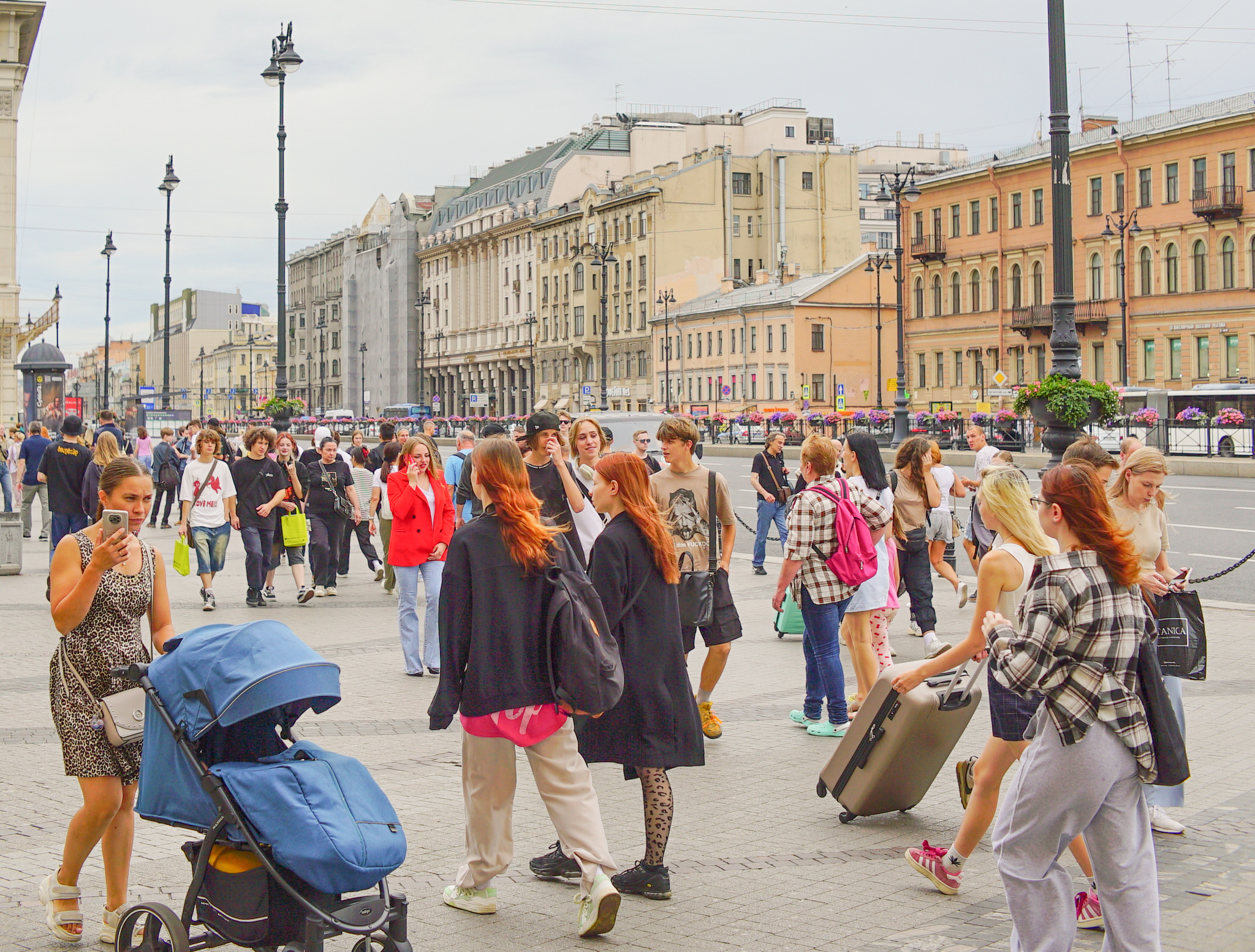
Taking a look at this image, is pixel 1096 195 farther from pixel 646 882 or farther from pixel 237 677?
pixel 237 677

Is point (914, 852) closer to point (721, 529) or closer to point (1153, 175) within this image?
point (721, 529)

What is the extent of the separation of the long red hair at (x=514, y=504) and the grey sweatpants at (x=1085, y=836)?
1917mm

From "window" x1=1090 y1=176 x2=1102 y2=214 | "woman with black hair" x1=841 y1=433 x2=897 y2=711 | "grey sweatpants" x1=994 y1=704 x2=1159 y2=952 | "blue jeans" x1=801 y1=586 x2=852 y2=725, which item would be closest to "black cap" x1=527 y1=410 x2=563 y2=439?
"blue jeans" x1=801 y1=586 x2=852 y2=725

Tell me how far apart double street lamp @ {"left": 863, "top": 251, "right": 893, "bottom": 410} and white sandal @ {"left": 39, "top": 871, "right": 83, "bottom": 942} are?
65730mm

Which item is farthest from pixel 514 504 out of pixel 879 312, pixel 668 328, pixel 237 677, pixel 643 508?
pixel 668 328

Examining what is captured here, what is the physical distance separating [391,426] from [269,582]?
101 inches

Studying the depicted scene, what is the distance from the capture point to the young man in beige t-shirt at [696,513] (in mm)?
7906

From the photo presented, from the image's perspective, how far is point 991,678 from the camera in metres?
5.27

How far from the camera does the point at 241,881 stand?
4250mm

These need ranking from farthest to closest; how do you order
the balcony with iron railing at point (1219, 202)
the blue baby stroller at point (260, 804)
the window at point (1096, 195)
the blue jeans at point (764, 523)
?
the window at point (1096, 195), the balcony with iron railing at point (1219, 202), the blue jeans at point (764, 523), the blue baby stroller at point (260, 804)

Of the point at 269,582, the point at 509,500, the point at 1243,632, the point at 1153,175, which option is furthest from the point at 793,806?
the point at 1153,175

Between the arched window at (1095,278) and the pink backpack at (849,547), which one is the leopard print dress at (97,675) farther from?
the arched window at (1095,278)

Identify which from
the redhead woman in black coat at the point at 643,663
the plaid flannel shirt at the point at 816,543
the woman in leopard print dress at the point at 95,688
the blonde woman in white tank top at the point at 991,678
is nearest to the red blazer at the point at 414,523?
the plaid flannel shirt at the point at 816,543

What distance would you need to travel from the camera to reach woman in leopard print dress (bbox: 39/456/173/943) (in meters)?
4.95
